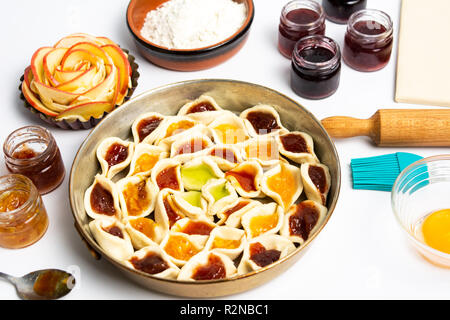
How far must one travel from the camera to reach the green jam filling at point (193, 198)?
171 cm

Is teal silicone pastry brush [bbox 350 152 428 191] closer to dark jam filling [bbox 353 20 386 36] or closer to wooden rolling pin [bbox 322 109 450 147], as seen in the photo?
wooden rolling pin [bbox 322 109 450 147]

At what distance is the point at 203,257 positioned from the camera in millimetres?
1541

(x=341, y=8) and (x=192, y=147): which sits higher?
(x=341, y=8)

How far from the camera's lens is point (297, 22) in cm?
215

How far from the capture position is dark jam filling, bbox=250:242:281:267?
5.03 feet

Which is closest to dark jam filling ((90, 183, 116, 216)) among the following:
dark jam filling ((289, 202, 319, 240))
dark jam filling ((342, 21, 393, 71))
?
dark jam filling ((289, 202, 319, 240))

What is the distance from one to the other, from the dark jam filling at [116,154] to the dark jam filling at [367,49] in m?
0.91

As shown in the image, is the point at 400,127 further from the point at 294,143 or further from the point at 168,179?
the point at 168,179

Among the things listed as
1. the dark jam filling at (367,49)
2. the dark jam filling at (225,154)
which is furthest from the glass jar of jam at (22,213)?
the dark jam filling at (367,49)

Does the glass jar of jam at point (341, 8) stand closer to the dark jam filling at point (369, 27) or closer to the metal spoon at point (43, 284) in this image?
the dark jam filling at point (369, 27)

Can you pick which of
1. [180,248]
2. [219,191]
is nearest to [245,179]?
[219,191]

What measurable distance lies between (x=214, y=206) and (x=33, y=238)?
552 millimetres

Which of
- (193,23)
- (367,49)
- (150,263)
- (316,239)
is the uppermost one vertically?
(193,23)

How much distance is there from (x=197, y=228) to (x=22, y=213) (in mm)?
494
